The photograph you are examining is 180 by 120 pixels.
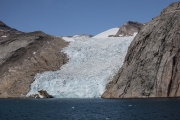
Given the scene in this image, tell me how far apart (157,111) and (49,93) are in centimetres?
3589

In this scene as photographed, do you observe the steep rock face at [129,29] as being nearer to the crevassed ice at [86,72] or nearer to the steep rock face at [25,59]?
the crevassed ice at [86,72]

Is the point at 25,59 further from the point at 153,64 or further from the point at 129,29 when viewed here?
the point at 129,29

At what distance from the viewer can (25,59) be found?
3049 inches

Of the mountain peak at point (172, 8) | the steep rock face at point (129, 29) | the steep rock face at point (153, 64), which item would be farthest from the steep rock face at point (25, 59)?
the steep rock face at point (129, 29)

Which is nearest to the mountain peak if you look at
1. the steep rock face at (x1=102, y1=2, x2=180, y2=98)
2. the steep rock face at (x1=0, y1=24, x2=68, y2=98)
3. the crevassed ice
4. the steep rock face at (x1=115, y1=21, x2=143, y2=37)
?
the steep rock face at (x1=102, y1=2, x2=180, y2=98)

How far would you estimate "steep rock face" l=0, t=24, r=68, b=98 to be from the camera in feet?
231

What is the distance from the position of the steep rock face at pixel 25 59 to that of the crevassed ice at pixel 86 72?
2.30 meters

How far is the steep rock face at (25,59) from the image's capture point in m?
70.3

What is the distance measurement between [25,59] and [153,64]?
34497 millimetres

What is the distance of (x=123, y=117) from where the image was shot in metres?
32.9

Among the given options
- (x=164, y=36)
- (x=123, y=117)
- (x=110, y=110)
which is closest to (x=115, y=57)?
(x=164, y=36)

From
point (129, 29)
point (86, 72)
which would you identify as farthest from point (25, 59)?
point (129, 29)

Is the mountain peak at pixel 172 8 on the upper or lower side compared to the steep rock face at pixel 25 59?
upper

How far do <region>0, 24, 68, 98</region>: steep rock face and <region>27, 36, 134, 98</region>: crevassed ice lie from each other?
2.30 metres
